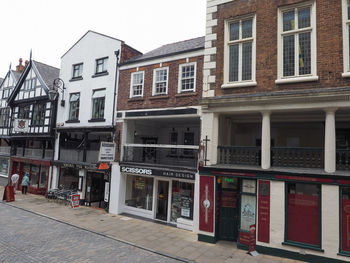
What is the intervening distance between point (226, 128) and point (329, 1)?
20.7ft

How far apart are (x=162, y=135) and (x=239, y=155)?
6.81 m

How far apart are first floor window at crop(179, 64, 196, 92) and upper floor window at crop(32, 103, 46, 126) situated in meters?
13.0

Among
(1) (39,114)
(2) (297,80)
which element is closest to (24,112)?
(1) (39,114)

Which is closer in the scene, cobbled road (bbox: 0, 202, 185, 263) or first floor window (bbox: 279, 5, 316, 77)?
cobbled road (bbox: 0, 202, 185, 263)

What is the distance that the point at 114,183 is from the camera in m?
13.9

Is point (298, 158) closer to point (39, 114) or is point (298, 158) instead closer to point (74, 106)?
point (74, 106)

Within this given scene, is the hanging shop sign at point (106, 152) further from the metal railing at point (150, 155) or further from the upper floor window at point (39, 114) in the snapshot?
the upper floor window at point (39, 114)

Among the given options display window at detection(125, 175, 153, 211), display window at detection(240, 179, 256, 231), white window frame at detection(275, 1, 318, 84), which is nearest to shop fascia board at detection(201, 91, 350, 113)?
white window frame at detection(275, 1, 318, 84)

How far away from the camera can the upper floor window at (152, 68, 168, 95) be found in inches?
500

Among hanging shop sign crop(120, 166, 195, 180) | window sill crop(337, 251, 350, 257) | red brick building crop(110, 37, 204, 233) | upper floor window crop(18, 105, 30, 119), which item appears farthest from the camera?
upper floor window crop(18, 105, 30, 119)

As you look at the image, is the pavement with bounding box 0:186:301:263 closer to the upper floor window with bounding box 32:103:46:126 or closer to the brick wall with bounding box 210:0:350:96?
the brick wall with bounding box 210:0:350:96

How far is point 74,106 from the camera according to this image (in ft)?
56.6

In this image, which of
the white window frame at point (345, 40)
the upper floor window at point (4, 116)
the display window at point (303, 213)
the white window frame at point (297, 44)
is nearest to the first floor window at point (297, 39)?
the white window frame at point (297, 44)

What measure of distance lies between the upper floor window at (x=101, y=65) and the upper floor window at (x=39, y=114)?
21.3 feet
